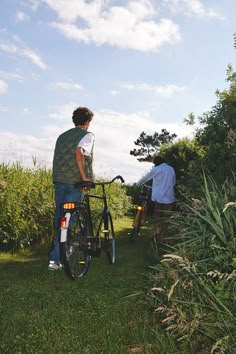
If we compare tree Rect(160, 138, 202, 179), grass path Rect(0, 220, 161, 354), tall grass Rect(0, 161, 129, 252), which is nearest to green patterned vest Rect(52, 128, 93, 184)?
grass path Rect(0, 220, 161, 354)

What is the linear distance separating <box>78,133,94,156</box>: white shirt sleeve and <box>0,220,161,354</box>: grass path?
1.67 metres

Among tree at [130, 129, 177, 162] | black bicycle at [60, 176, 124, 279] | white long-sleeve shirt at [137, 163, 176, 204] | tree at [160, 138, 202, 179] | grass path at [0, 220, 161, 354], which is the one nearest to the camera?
grass path at [0, 220, 161, 354]

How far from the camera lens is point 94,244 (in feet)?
21.1

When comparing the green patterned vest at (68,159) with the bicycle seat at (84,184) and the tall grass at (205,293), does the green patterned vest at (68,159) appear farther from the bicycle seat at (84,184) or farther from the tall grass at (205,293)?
the tall grass at (205,293)

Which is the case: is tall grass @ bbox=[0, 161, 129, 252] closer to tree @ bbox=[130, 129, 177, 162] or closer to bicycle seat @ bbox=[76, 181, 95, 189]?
bicycle seat @ bbox=[76, 181, 95, 189]

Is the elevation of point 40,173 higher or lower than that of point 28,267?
higher

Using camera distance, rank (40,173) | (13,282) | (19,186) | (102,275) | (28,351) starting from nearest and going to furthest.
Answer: (28,351), (13,282), (102,275), (19,186), (40,173)

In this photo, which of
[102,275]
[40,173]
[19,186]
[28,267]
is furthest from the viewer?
[40,173]

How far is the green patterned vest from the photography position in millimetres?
6539

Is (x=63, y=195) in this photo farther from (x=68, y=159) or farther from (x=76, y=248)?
(x=76, y=248)

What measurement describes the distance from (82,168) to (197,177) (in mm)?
1805

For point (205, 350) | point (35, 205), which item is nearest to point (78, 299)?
point (205, 350)

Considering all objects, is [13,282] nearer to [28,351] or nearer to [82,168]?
[82,168]

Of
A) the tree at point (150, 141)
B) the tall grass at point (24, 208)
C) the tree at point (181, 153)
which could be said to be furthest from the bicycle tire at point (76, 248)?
the tree at point (150, 141)
